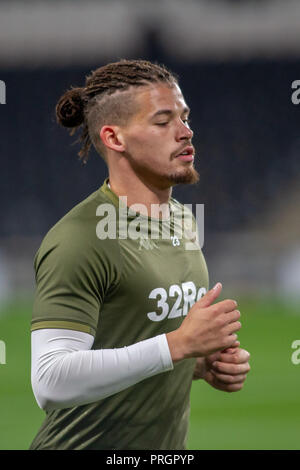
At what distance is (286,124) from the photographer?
20594 mm

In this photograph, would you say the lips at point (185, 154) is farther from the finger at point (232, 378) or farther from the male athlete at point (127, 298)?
the finger at point (232, 378)

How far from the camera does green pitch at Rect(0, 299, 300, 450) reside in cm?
623

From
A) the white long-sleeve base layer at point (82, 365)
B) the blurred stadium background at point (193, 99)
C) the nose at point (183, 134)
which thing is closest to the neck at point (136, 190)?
the nose at point (183, 134)

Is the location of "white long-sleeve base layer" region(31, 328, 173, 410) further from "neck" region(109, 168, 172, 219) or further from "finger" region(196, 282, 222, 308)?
"neck" region(109, 168, 172, 219)

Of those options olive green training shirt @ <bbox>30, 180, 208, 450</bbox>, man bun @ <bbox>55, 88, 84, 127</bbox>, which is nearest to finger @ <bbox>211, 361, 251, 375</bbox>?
olive green training shirt @ <bbox>30, 180, 208, 450</bbox>

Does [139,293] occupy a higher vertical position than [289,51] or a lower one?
lower

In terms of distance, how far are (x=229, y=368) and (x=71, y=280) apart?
0.80 meters

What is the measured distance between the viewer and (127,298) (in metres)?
2.67

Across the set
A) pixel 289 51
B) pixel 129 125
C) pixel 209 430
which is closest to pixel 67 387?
pixel 129 125

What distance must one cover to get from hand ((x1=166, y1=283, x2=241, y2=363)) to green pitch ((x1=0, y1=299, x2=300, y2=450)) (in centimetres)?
370

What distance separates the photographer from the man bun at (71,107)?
3.10m

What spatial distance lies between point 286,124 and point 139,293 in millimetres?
18582

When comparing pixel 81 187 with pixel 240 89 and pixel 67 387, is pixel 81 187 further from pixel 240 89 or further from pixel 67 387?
pixel 67 387

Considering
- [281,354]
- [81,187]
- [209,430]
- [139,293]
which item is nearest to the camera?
[139,293]
